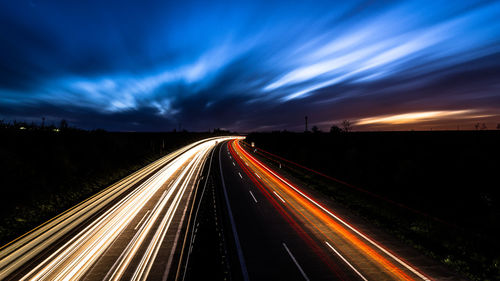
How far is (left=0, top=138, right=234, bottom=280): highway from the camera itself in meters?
7.36

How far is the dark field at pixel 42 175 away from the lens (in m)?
11.9

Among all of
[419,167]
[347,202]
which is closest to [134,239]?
[347,202]

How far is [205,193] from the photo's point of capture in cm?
1736

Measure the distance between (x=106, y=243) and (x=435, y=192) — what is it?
22.8 metres

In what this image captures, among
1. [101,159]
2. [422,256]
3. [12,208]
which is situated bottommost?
[422,256]

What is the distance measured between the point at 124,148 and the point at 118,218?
91.8 feet

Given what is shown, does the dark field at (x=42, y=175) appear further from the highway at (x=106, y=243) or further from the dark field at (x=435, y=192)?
A: the dark field at (x=435, y=192)

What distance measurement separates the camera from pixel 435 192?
47.1 ft

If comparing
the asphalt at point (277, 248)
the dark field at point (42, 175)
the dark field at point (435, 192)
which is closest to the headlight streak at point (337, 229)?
the asphalt at point (277, 248)

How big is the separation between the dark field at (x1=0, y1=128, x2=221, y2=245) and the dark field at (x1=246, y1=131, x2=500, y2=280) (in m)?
22.3

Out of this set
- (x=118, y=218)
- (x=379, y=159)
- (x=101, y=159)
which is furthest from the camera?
(x=101, y=159)

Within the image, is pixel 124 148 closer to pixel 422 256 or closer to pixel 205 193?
pixel 205 193

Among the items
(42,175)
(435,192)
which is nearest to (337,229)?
(435,192)

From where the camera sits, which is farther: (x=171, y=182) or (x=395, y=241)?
(x=171, y=182)
